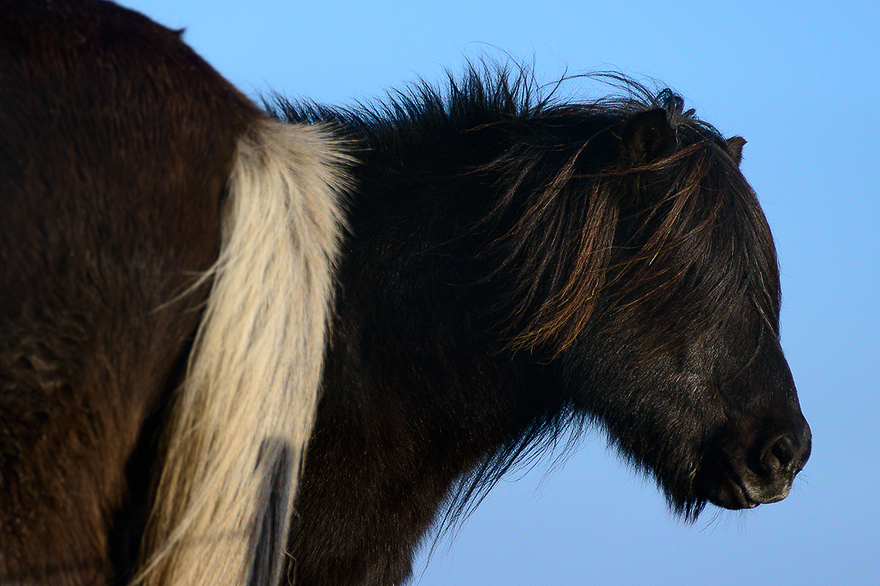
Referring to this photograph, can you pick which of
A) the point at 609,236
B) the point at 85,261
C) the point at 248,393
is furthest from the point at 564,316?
the point at 85,261

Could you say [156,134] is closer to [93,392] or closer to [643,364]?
[93,392]

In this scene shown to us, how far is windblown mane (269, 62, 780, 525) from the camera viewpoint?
2516mm

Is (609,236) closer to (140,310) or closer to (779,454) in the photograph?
(779,454)

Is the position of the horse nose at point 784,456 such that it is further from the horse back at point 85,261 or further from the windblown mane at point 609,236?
the horse back at point 85,261

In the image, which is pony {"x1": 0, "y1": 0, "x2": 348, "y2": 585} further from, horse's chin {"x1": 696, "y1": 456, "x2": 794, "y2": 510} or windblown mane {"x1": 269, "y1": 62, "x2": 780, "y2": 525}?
horse's chin {"x1": 696, "y1": 456, "x2": 794, "y2": 510}

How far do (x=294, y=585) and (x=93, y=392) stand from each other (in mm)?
1156

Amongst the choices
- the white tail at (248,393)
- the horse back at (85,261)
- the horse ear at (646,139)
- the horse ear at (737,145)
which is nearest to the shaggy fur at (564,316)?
the horse ear at (646,139)

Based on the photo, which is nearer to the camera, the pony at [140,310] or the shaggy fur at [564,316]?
the pony at [140,310]

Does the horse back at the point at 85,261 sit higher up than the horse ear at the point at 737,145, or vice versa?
the horse ear at the point at 737,145

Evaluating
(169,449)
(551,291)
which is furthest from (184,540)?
(551,291)

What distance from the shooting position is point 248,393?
1569mm

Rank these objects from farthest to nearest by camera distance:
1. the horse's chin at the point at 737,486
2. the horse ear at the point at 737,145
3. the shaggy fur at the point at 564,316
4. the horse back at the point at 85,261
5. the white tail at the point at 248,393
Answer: the horse ear at the point at 737,145, the horse's chin at the point at 737,486, the shaggy fur at the point at 564,316, the white tail at the point at 248,393, the horse back at the point at 85,261

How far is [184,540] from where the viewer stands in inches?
61.1

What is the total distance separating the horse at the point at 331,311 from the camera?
1.34 metres
